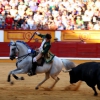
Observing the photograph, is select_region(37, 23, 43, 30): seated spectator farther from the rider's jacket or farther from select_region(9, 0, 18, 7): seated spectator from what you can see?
the rider's jacket

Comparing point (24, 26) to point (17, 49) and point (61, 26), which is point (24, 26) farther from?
point (17, 49)

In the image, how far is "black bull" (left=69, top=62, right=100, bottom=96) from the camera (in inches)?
266

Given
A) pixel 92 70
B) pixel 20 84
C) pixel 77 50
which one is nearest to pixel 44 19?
pixel 77 50

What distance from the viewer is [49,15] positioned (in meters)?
14.5

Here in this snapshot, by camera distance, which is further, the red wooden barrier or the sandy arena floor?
the red wooden barrier

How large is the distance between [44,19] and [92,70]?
786 cm

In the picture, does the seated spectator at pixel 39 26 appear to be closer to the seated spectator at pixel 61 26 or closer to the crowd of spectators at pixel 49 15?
the crowd of spectators at pixel 49 15

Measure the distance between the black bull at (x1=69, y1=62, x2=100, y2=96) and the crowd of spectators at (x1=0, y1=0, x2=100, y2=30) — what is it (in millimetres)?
7297

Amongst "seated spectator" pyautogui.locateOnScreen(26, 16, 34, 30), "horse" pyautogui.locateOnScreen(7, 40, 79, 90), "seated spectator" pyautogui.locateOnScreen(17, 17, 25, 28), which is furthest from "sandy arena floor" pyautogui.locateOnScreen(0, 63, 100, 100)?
"seated spectator" pyautogui.locateOnScreen(17, 17, 25, 28)

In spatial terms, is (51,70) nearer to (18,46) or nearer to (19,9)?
(18,46)

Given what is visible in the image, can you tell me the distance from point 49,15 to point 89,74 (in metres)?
7.96

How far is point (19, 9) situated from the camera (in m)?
14.5

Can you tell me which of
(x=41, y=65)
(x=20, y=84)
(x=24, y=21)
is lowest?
A: (x=20, y=84)

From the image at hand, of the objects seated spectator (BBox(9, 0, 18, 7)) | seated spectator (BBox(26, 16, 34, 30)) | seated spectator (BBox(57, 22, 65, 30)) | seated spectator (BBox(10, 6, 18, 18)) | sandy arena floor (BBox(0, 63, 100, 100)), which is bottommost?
sandy arena floor (BBox(0, 63, 100, 100))
